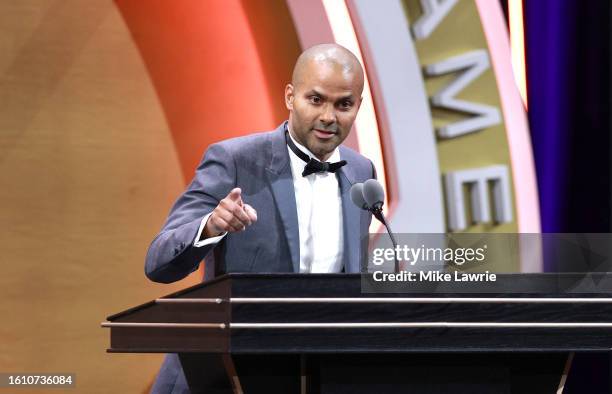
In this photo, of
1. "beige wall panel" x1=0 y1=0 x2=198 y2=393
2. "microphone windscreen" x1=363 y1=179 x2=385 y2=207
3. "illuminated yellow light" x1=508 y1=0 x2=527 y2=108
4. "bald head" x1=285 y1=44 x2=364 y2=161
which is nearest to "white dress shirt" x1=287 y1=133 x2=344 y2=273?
"bald head" x1=285 y1=44 x2=364 y2=161

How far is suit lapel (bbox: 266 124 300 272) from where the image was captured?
2.23 m

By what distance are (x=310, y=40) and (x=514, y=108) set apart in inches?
33.4

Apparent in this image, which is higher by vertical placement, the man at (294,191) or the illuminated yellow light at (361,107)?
the illuminated yellow light at (361,107)

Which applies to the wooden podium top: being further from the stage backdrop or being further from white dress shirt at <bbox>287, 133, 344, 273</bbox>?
the stage backdrop

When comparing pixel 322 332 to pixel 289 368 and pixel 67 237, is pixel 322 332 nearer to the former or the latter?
pixel 289 368

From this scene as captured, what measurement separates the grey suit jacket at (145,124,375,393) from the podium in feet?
0.78

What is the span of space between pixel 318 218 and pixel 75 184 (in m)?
1.49

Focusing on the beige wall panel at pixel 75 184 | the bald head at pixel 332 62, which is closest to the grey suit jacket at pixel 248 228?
the bald head at pixel 332 62

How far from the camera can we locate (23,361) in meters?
3.54

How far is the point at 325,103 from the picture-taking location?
2.36 meters

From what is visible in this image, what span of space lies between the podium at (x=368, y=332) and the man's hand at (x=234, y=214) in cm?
16

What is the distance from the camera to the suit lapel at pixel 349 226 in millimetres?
2314

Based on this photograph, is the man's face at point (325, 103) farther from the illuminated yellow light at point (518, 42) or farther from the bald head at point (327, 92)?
the illuminated yellow light at point (518, 42)

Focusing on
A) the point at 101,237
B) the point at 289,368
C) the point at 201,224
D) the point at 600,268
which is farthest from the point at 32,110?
the point at 600,268
